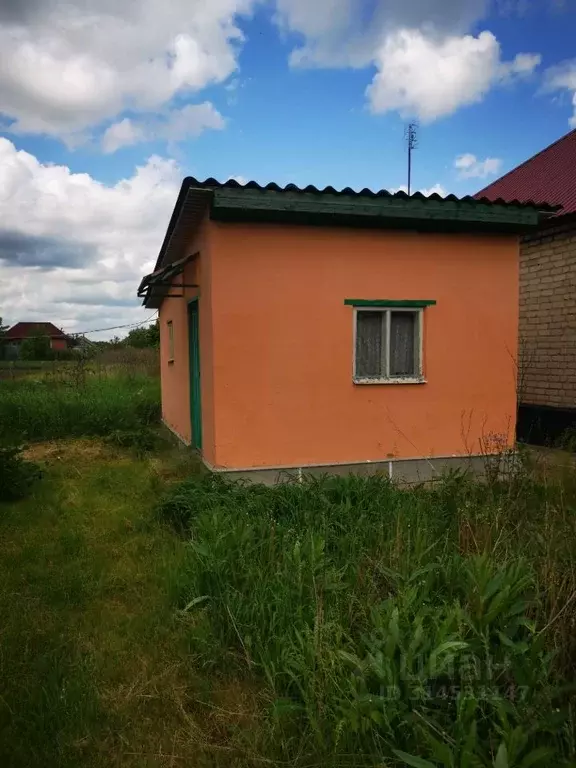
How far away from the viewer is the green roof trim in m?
6.76

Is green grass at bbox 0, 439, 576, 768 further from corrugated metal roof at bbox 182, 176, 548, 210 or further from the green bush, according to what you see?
corrugated metal roof at bbox 182, 176, 548, 210

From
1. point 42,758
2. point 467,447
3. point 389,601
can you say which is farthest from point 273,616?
point 467,447

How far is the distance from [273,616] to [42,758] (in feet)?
4.13

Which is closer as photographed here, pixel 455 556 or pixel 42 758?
pixel 42 758

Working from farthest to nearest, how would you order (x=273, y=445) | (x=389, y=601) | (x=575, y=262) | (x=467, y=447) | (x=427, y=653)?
(x=575, y=262) < (x=467, y=447) < (x=273, y=445) < (x=389, y=601) < (x=427, y=653)

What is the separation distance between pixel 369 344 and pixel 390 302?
1.89 ft

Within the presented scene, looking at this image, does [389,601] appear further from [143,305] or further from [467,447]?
[143,305]

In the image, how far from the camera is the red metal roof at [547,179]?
9812 mm

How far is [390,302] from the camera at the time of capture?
6895 millimetres

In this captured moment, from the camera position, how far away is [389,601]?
9.26 ft

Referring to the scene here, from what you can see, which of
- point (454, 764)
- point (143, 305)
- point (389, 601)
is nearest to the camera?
point (454, 764)

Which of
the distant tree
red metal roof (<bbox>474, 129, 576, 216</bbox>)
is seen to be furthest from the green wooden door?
the distant tree

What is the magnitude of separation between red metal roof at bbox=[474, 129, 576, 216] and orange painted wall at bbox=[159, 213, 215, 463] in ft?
19.5

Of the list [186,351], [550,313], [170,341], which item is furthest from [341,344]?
[170,341]
